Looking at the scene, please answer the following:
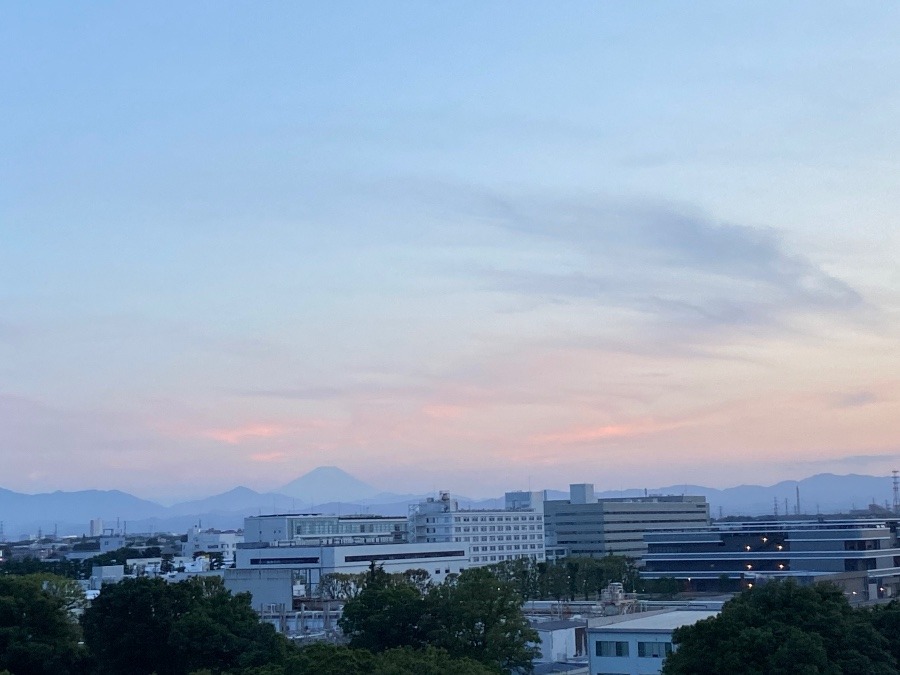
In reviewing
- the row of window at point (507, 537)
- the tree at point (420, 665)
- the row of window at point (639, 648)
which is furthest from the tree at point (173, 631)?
the row of window at point (507, 537)

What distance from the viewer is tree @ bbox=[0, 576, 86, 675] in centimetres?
3588

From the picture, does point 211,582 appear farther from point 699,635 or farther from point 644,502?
point 644,502

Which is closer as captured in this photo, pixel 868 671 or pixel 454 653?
pixel 868 671

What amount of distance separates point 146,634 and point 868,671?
72.9 ft

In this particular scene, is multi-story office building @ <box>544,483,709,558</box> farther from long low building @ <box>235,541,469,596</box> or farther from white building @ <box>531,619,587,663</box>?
white building @ <box>531,619,587,663</box>

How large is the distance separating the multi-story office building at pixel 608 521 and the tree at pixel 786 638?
309ft

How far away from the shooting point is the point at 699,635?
1089 inches

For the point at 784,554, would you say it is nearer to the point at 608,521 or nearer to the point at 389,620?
the point at 608,521

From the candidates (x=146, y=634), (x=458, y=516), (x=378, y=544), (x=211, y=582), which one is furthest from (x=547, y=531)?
(x=146, y=634)

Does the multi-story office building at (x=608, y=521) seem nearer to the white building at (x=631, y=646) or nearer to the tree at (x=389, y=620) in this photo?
the white building at (x=631, y=646)

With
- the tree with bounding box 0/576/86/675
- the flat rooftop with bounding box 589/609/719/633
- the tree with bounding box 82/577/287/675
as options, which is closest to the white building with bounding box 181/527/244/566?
the tree with bounding box 0/576/86/675

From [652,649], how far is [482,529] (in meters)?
79.8

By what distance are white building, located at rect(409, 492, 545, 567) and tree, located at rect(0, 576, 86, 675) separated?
72946 millimetres

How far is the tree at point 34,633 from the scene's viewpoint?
118ft
